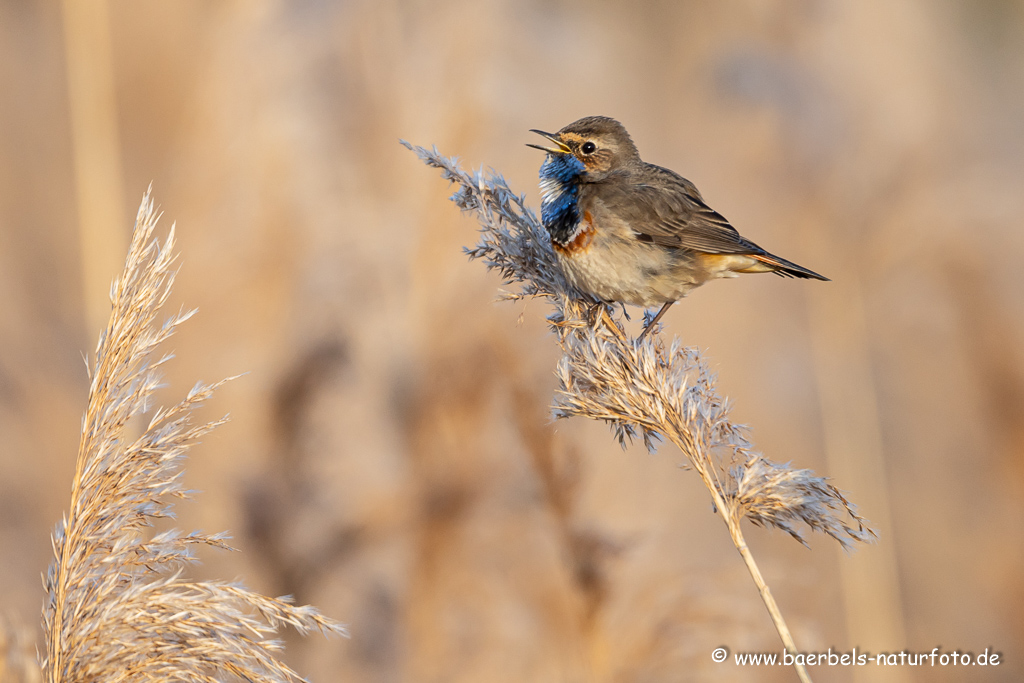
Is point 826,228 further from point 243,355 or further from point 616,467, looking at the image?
point 243,355

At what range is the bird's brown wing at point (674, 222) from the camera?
3.38 m

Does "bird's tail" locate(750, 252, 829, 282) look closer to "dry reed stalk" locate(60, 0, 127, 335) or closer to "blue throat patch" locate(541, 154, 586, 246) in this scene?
"blue throat patch" locate(541, 154, 586, 246)

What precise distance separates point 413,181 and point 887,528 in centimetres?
290

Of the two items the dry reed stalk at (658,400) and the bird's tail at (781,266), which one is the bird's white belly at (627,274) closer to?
the bird's tail at (781,266)

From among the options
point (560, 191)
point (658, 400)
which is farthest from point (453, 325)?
point (658, 400)

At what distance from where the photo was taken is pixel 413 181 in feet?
13.1

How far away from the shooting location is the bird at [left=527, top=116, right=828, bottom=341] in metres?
3.23

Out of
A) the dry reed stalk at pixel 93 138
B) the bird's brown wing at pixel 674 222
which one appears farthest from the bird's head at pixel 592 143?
the dry reed stalk at pixel 93 138

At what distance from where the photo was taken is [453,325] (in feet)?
11.9

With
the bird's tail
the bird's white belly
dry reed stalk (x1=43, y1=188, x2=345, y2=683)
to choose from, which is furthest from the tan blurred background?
the bird's tail

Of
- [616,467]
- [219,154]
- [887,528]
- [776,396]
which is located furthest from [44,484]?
[776,396]

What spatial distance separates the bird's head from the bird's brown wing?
0.14 meters

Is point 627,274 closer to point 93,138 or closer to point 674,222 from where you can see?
point 674,222

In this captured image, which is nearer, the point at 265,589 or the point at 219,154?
the point at 265,589
